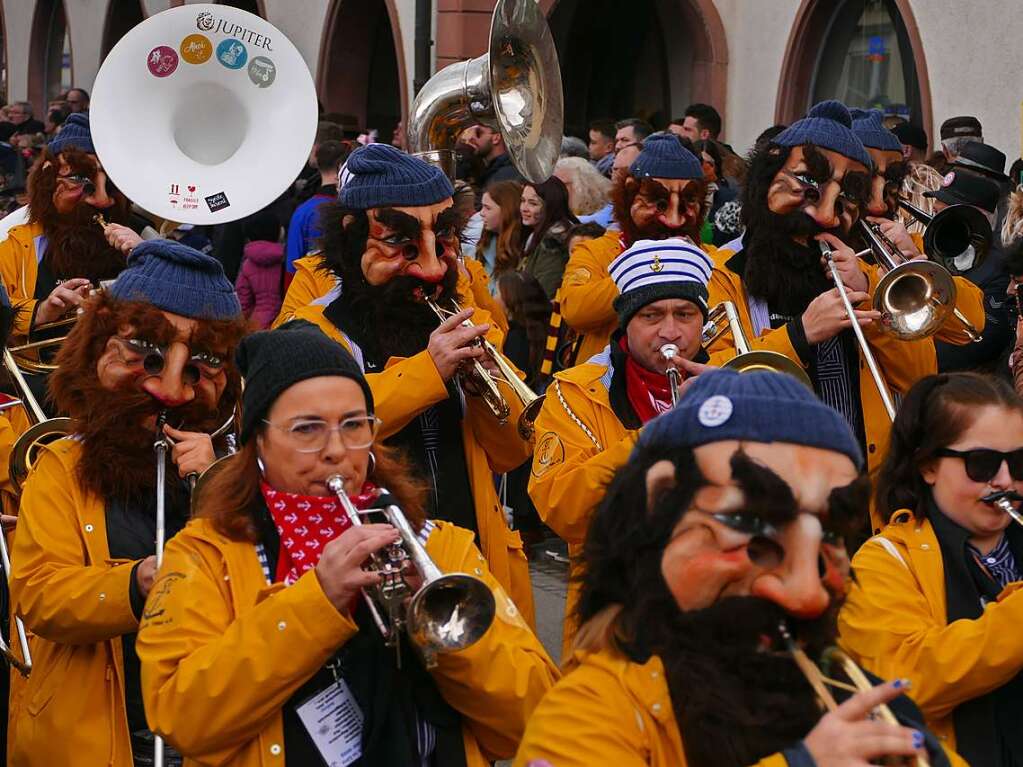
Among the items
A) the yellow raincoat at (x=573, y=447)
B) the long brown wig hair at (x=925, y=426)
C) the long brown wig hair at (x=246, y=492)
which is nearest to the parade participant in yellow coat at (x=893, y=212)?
the yellow raincoat at (x=573, y=447)

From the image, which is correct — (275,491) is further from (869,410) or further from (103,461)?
(869,410)

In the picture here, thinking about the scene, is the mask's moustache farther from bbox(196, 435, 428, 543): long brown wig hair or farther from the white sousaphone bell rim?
the white sousaphone bell rim

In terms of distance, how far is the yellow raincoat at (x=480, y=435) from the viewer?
441 centimetres

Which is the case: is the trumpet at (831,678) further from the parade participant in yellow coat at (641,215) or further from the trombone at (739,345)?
the parade participant in yellow coat at (641,215)

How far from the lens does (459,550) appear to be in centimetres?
306

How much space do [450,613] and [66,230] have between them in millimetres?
4033

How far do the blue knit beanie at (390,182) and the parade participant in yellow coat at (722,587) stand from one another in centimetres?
257

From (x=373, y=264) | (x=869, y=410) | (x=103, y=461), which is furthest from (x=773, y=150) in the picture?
(x=103, y=461)

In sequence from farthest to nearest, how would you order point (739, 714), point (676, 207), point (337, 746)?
point (676, 207) → point (337, 746) → point (739, 714)

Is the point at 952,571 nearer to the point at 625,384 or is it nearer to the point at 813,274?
the point at 625,384

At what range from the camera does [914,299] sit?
190 inches

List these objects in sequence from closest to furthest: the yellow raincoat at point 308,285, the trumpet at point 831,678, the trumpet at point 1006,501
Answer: the trumpet at point 831,678 → the trumpet at point 1006,501 → the yellow raincoat at point 308,285

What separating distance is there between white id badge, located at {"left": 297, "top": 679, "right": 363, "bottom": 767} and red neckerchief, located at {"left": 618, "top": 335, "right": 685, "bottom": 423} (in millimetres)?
1456

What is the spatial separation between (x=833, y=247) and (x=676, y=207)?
119 cm
